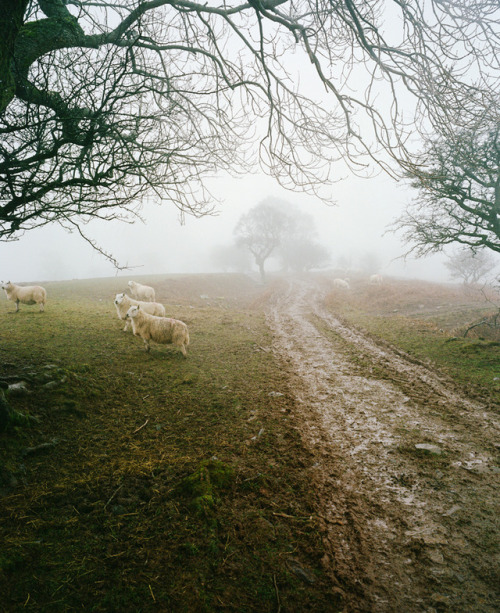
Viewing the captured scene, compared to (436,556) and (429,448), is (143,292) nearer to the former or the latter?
(429,448)

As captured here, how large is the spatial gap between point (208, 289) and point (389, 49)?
26217 millimetres

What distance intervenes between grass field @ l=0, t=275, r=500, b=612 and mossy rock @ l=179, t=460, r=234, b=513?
1 centimetres

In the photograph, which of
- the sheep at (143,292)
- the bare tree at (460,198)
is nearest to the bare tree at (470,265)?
the bare tree at (460,198)

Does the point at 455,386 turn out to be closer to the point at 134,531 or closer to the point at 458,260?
the point at 134,531

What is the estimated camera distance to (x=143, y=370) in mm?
6820

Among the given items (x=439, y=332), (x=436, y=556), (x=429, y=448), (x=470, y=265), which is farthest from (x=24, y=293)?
(x=470, y=265)

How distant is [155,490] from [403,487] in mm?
3080

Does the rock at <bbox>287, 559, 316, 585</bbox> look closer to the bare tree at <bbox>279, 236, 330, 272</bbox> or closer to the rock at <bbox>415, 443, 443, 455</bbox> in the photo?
the rock at <bbox>415, 443, 443, 455</bbox>

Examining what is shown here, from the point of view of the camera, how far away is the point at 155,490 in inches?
123

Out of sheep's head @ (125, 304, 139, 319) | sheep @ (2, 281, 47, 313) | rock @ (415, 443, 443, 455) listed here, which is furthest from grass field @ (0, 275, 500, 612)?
sheep @ (2, 281, 47, 313)

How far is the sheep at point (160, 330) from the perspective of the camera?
26.2 ft

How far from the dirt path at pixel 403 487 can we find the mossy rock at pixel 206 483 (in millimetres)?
1175

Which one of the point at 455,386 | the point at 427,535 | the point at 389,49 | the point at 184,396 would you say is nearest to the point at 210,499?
the point at 427,535

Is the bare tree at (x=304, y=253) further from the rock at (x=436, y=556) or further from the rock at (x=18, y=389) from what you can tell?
the rock at (x=436, y=556)
